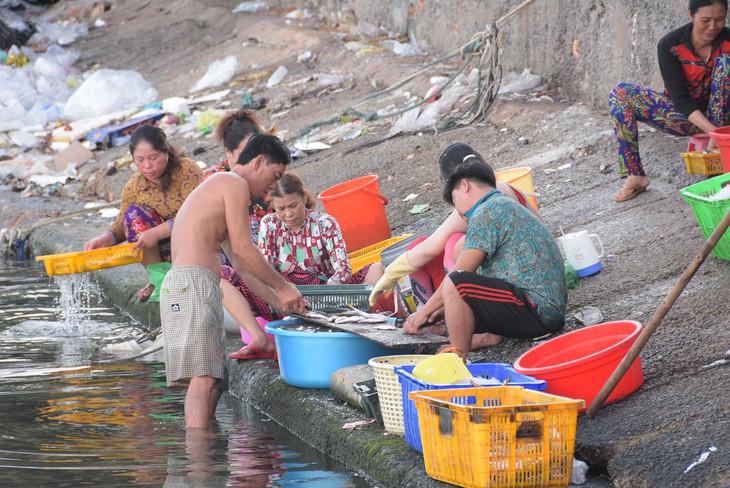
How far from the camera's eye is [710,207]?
17.3 feet

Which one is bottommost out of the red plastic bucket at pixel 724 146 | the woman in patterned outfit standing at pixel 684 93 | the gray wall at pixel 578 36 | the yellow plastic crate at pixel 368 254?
the yellow plastic crate at pixel 368 254

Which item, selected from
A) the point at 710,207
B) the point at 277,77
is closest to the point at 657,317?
the point at 710,207

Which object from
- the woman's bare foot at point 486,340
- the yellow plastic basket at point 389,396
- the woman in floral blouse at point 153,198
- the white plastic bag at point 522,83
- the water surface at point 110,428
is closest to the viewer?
the yellow plastic basket at point 389,396

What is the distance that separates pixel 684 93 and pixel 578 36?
2.84 metres

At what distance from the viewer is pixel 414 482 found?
4.07 m

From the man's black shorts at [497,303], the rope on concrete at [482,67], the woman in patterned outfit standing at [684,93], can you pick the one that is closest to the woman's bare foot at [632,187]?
the woman in patterned outfit standing at [684,93]

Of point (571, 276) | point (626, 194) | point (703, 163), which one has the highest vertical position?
point (703, 163)

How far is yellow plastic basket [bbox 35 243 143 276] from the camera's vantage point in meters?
6.88

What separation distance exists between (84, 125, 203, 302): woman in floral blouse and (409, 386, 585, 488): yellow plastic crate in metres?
3.73

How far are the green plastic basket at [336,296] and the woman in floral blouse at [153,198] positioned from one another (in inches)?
63.1

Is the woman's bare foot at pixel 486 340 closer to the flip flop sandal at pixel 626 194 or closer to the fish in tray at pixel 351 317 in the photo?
the fish in tray at pixel 351 317

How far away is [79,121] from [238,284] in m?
10.3

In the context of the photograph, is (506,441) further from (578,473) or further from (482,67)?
(482,67)

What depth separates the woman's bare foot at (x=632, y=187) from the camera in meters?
7.01
